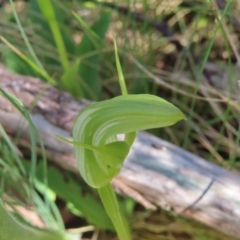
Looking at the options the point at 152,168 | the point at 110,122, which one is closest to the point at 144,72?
the point at 152,168

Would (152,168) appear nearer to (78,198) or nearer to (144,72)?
(78,198)

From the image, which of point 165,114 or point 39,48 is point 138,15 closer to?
point 39,48

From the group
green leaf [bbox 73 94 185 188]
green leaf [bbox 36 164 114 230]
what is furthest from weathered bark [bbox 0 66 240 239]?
green leaf [bbox 73 94 185 188]

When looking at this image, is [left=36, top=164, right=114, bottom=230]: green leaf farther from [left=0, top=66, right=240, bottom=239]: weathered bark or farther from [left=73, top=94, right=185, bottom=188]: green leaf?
[left=73, top=94, right=185, bottom=188]: green leaf

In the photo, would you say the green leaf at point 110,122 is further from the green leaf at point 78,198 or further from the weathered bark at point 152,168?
the green leaf at point 78,198

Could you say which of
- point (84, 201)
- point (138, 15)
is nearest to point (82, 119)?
point (84, 201)

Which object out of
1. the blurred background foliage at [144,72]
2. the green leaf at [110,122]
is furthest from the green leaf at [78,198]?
the green leaf at [110,122]
